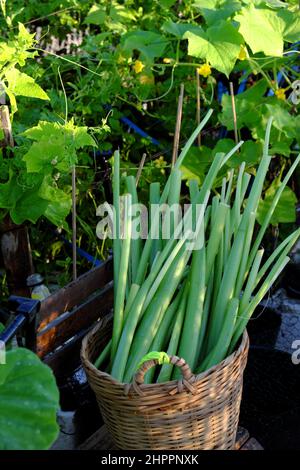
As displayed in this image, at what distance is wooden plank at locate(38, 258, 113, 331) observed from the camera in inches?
59.9

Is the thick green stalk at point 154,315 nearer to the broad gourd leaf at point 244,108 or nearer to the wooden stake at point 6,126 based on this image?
the wooden stake at point 6,126

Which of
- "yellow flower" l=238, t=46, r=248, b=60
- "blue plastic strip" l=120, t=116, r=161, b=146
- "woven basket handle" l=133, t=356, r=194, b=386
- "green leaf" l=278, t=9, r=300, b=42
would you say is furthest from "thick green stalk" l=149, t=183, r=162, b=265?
"blue plastic strip" l=120, t=116, r=161, b=146

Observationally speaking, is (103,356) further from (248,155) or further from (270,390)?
(248,155)

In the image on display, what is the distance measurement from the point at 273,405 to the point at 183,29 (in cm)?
116

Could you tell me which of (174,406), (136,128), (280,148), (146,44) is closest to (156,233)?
(174,406)

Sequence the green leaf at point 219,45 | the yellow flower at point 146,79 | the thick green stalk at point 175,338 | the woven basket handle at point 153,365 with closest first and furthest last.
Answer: the woven basket handle at point 153,365
the thick green stalk at point 175,338
the green leaf at point 219,45
the yellow flower at point 146,79

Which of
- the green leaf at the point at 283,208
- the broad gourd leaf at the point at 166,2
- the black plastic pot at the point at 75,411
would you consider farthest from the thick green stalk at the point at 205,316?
the broad gourd leaf at the point at 166,2

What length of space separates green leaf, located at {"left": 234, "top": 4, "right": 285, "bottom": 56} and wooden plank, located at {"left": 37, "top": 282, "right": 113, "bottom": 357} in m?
0.79

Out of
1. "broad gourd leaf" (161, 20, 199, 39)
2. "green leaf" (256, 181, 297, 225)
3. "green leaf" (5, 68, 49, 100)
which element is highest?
"broad gourd leaf" (161, 20, 199, 39)

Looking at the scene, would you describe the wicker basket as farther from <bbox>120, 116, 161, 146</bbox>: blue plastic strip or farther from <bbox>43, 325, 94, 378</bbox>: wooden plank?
<bbox>120, 116, 161, 146</bbox>: blue plastic strip

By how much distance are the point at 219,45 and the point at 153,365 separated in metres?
1.00

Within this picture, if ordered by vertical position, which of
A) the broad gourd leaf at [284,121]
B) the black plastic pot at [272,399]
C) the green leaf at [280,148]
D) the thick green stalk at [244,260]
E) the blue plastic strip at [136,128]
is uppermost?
the broad gourd leaf at [284,121]

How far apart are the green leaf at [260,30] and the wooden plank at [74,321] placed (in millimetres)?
790

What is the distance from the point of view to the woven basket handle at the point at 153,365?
1238mm
